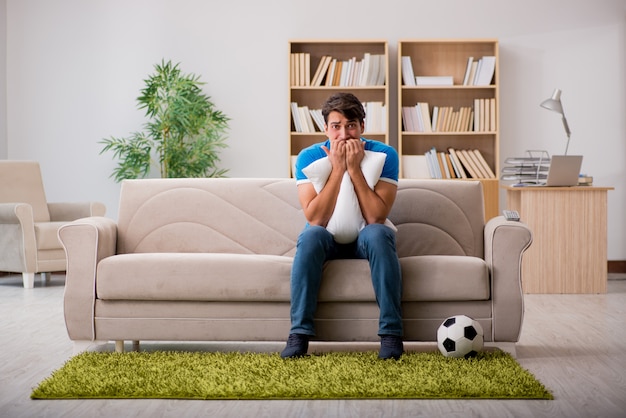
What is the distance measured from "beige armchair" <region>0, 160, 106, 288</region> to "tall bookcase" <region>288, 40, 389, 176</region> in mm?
1707

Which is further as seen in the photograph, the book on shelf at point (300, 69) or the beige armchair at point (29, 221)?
the book on shelf at point (300, 69)

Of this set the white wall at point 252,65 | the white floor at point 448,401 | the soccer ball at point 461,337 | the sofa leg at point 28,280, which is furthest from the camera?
the white wall at point 252,65

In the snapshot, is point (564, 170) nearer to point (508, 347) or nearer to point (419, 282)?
point (508, 347)

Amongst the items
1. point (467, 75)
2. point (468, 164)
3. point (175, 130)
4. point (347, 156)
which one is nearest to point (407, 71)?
point (467, 75)

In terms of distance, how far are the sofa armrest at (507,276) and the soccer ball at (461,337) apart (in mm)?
180

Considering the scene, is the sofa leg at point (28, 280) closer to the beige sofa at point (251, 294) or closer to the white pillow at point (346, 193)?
the beige sofa at point (251, 294)

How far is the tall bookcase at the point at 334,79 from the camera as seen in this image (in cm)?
619

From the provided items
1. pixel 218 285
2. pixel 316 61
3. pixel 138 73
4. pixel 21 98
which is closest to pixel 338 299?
pixel 218 285

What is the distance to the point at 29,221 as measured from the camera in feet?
18.0

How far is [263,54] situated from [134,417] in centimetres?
465

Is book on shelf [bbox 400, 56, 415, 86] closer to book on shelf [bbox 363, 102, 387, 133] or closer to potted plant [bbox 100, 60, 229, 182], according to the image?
book on shelf [bbox 363, 102, 387, 133]

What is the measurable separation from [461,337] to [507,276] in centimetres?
37

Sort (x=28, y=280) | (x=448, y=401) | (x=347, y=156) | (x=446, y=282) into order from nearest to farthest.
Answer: (x=448, y=401) → (x=446, y=282) → (x=347, y=156) → (x=28, y=280)

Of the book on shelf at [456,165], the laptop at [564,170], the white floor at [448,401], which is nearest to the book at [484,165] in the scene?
the book on shelf at [456,165]
